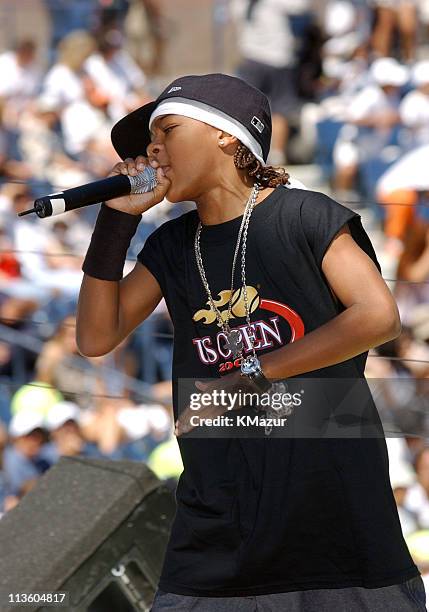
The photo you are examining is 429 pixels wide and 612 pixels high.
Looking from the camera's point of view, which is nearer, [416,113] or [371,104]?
[416,113]

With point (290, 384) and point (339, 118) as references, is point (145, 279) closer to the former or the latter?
point (290, 384)

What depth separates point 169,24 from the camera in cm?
966

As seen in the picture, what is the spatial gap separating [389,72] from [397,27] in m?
0.50

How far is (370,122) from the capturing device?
749cm

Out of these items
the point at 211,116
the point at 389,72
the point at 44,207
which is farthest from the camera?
the point at 389,72

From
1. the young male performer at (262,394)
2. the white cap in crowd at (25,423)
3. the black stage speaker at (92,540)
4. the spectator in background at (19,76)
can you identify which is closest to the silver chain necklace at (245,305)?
the young male performer at (262,394)

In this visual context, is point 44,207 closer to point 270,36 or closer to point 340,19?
point 270,36

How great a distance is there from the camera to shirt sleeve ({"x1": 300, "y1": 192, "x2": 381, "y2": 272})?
197cm

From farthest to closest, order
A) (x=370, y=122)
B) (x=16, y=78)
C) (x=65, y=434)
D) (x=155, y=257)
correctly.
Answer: (x=16, y=78) < (x=370, y=122) < (x=65, y=434) < (x=155, y=257)

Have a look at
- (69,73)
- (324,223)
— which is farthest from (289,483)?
(69,73)

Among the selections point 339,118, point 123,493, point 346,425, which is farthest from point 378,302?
point 339,118

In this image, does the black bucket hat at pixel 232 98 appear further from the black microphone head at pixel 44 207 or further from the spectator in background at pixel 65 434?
the spectator in background at pixel 65 434

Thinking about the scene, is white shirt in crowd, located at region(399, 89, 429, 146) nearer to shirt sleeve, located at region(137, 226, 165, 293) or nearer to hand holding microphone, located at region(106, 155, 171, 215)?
shirt sleeve, located at region(137, 226, 165, 293)

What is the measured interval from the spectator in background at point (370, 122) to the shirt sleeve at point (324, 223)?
5.29 m
